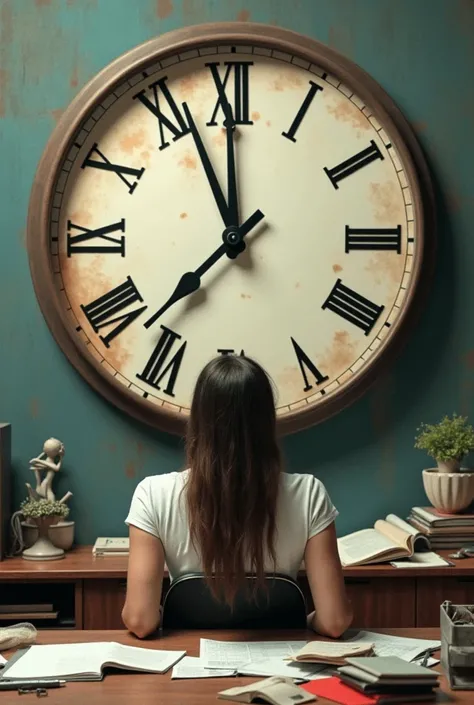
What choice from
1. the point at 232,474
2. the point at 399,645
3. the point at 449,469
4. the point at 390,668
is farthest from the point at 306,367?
the point at 390,668

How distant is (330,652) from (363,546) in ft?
3.76

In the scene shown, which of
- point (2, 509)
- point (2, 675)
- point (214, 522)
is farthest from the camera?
point (2, 509)

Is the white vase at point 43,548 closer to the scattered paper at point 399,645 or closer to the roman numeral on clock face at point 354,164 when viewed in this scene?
the scattered paper at point 399,645

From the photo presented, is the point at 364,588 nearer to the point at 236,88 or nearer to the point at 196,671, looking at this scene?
the point at 196,671

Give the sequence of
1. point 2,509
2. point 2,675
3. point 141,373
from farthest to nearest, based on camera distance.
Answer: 1. point 141,373
2. point 2,509
3. point 2,675

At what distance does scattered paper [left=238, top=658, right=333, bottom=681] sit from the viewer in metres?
1.89

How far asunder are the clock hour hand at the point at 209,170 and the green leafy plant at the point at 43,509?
1045 millimetres

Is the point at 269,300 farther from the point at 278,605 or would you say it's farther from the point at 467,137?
the point at 278,605

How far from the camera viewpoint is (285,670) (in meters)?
1.91

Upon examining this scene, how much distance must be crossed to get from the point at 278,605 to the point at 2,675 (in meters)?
0.63

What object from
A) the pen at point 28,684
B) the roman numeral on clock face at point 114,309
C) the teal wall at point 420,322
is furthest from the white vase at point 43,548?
the pen at point 28,684

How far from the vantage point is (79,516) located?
3.33 meters

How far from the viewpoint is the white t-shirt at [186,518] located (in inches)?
88.4

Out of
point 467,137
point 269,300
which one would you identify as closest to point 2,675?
point 269,300
